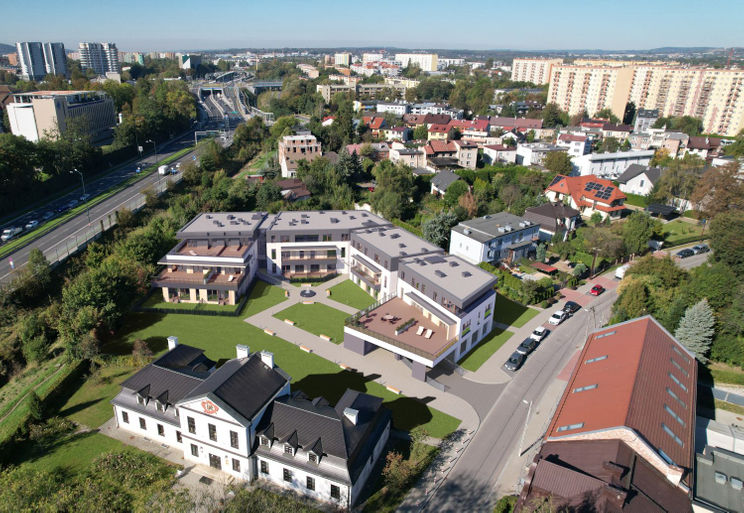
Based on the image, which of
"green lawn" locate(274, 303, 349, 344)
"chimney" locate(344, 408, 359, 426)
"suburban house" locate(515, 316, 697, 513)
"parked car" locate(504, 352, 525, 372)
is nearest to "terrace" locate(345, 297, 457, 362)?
"green lawn" locate(274, 303, 349, 344)

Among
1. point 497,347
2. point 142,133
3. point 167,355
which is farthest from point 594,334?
point 142,133

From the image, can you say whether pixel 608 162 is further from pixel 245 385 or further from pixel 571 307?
pixel 245 385

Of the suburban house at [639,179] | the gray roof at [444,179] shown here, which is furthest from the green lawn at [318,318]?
the suburban house at [639,179]

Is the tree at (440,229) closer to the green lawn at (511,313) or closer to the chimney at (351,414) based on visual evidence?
the green lawn at (511,313)

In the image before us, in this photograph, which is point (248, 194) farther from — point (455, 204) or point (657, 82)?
point (657, 82)

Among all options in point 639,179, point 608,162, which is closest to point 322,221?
point 639,179

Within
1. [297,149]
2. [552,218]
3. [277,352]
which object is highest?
[297,149]
